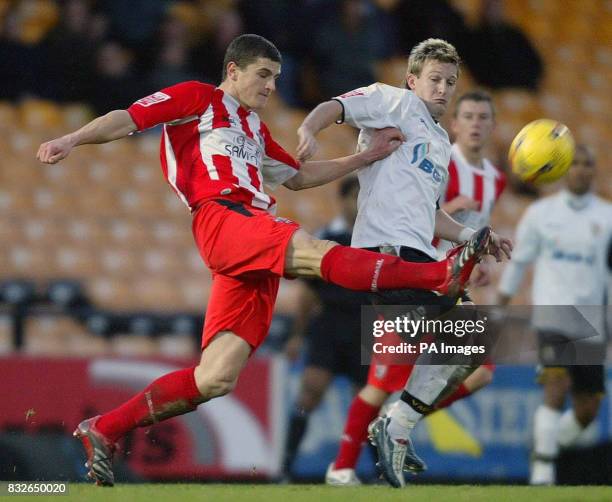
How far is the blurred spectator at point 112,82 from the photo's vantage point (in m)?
11.5

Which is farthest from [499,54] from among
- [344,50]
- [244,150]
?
[244,150]

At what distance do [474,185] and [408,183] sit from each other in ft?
4.87

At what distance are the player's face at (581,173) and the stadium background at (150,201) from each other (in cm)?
164

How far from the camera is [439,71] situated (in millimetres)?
5977

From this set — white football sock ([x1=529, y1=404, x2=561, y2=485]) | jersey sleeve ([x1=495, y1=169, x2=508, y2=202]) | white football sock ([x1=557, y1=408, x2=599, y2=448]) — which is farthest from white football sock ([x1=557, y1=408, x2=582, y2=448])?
jersey sleeve ([x1=495, y1=169, x2=508, y2=202])

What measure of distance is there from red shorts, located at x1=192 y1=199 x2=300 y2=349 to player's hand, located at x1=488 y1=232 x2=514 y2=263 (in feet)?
2.91

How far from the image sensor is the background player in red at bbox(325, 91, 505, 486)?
685 cm

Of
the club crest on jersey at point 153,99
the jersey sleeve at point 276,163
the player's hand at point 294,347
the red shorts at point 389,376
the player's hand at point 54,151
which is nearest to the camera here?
the player's hand at point 54,151

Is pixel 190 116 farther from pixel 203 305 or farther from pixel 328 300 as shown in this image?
pixel 203 305

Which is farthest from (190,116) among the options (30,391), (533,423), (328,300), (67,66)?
(67,66)

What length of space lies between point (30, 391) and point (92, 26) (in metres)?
4.15

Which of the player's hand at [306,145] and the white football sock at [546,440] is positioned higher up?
the player's hand at [306,145]

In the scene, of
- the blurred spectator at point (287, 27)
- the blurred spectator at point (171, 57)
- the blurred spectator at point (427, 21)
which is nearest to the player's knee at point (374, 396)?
the blurred spectator at point (171, 57)

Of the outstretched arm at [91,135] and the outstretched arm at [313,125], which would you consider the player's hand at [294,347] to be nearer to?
the outstretched arm at [313,125]
